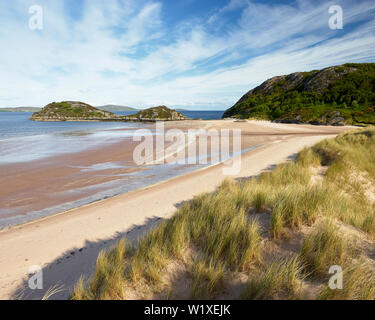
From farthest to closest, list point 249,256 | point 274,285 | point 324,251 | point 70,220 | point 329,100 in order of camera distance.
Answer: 1. point 329,100
2. point 70,220
3. point 249,256
4. point 324,251
5. point 274,285

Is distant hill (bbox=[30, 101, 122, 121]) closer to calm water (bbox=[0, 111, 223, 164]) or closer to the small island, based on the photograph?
the small island

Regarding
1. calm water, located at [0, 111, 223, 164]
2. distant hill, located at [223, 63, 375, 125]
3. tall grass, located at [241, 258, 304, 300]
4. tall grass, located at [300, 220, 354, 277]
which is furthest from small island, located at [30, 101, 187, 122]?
tall grass, located at [241, 258, 304, 300]

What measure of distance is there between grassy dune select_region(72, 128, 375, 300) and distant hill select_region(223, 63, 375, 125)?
46.8m

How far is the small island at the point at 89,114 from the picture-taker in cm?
7406

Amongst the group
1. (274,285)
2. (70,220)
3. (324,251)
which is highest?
(324,251)

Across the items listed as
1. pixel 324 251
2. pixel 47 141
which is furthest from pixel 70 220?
pixel 47 141

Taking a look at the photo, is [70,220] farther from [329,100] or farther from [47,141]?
[329,100]

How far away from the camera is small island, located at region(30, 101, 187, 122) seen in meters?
74.1

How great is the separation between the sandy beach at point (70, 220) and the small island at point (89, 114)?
60945mm

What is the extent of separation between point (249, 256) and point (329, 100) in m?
67.3

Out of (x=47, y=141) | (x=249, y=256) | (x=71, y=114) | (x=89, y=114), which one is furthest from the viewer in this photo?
(x=89, y=114)

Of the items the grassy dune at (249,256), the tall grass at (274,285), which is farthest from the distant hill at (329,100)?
the tall grass at (274,285)

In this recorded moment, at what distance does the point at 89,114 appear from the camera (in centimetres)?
8262

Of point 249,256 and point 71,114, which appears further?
point 71,114
